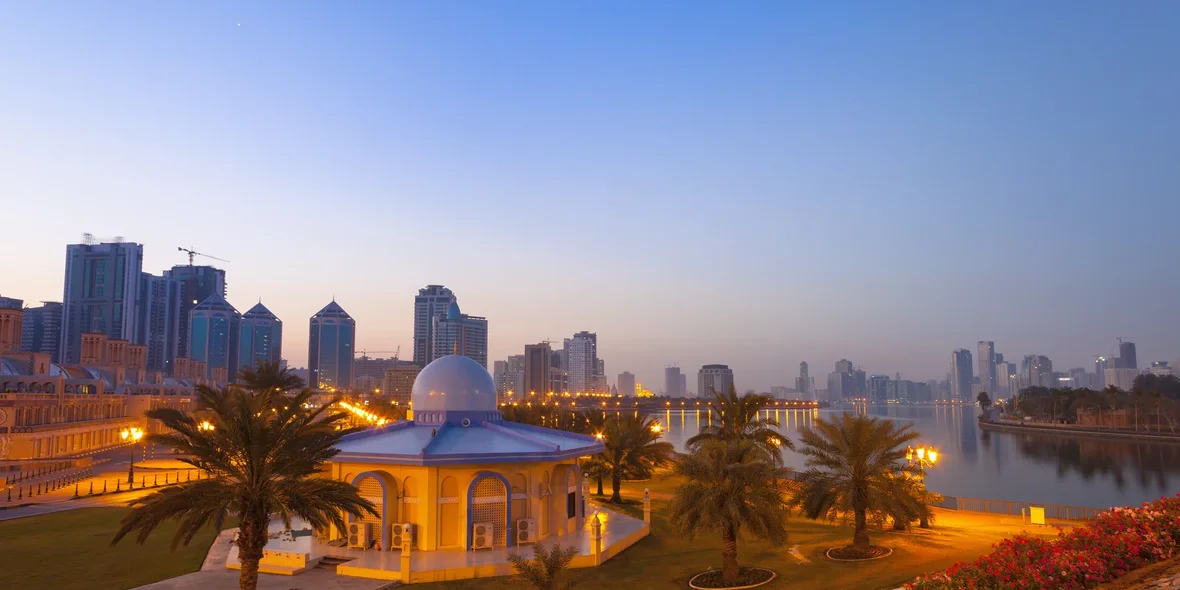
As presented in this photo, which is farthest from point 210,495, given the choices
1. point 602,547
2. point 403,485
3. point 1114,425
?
point 1114,425

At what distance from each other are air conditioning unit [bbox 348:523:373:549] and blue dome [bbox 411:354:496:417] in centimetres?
544

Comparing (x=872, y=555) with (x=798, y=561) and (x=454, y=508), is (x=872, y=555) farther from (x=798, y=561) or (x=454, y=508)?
(x=454, y=508)

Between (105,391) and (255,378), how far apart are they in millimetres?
58966

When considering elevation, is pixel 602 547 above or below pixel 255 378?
below

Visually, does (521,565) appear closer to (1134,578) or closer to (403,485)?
(403,485)

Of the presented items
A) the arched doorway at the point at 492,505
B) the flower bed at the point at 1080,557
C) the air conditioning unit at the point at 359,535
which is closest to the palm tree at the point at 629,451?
the arched doorway at the point at 492,505

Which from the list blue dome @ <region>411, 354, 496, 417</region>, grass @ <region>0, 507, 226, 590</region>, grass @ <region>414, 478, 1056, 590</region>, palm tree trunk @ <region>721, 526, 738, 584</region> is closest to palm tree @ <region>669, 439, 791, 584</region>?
palm tree trunk @ <region>721, 526, 738, 584</region>

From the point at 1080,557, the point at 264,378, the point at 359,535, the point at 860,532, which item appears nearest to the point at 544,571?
the point at 1080,557

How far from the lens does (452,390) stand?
26969 millimetres

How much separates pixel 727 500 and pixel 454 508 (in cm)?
891

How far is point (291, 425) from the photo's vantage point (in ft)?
52.1

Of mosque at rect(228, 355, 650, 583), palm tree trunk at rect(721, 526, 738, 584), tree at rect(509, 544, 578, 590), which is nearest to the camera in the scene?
tree at rect(509, 544, 578, 590)

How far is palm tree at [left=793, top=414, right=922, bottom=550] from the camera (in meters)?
21.4

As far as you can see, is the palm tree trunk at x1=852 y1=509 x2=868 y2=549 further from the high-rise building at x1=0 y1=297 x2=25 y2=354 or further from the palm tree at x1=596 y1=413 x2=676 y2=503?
the high-rise building at x1=0 y1=297 x2=25 y2=354
